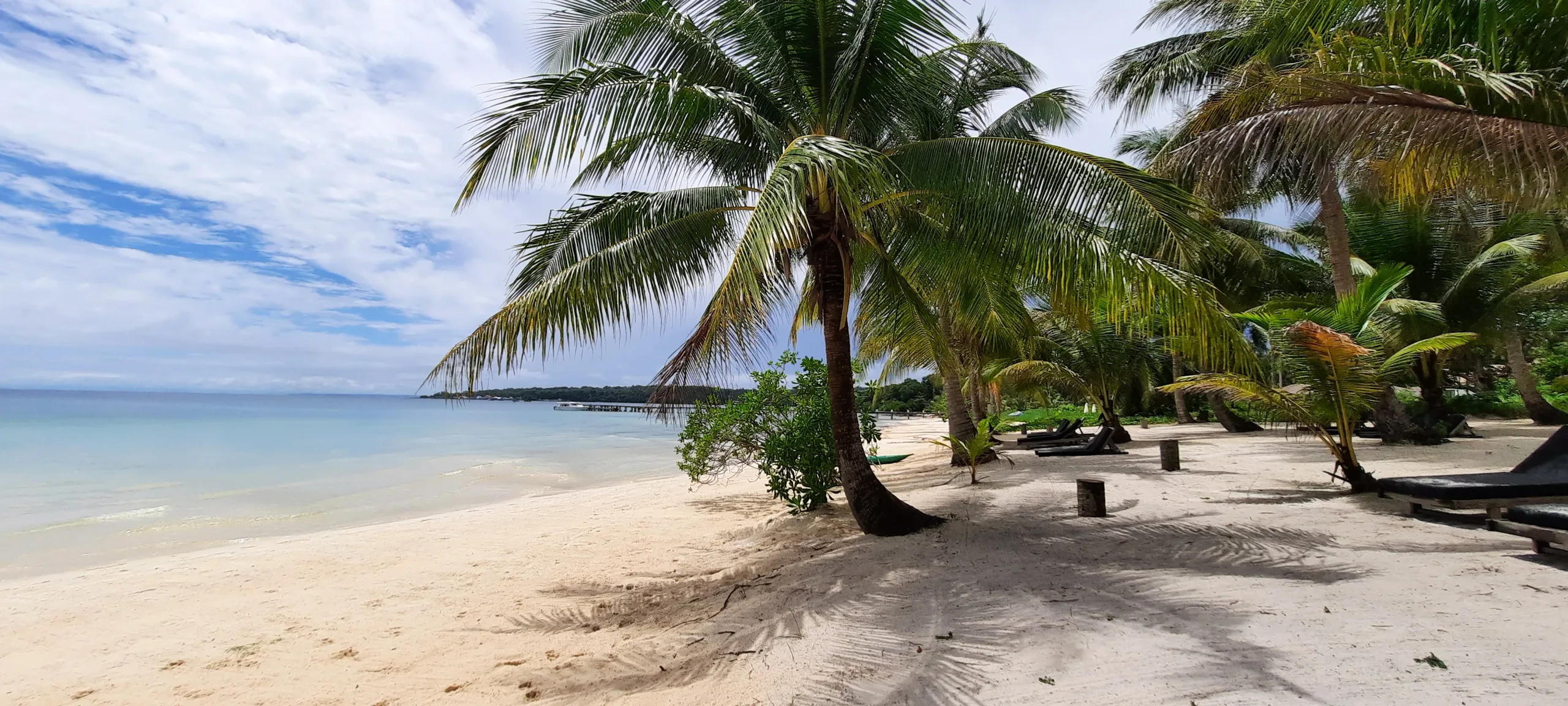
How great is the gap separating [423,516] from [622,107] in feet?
29.1

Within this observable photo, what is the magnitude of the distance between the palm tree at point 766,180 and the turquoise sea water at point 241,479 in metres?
1.75

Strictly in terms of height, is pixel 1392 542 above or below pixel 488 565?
above

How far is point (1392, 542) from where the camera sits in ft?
15.3

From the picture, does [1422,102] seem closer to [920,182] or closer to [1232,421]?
[920,182]

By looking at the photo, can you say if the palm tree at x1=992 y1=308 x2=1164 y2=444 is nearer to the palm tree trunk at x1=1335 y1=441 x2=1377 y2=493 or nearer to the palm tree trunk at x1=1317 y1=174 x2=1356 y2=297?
the palm tree trunk at x1=1317 y1=174 x2=1356 y2=297

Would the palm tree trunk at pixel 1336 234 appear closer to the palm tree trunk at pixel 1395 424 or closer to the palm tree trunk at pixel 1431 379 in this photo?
the palm tree trunk at pixel 1395 424

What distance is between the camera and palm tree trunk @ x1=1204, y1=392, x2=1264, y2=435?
52.8ft

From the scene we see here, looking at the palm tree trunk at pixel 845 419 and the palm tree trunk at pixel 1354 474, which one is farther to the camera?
the palm tree trunk at pixel 1354 474

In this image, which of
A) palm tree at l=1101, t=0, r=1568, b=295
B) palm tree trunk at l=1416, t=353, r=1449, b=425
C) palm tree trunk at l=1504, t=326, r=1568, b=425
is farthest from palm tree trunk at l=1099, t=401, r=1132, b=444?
palm tree at l=1101, t=0, r=1568, b=295

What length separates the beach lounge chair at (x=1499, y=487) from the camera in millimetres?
4957

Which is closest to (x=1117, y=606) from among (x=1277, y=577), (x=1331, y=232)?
(x=1277, y=577)

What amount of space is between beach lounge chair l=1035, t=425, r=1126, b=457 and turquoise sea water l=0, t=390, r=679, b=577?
26.0ft

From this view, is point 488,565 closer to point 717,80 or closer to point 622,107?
point 622,107

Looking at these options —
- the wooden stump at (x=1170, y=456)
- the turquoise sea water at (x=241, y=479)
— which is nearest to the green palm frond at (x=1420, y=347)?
the wooden stump at (x=1170, y=456)
